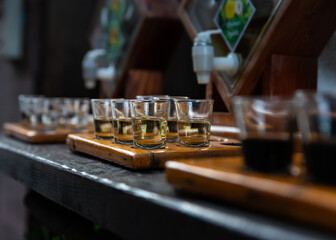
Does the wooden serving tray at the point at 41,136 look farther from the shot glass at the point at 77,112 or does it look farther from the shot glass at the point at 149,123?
the shot glass at the point at 149,123

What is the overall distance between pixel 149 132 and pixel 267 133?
1.32 feet

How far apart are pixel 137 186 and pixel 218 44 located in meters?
0.81

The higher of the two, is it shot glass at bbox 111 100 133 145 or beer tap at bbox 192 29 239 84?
beer tap at bbox 192 29 239 84

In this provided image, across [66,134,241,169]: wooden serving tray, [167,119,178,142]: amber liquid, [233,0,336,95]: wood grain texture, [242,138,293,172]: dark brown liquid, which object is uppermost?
[233,0,336,95]: wood grain texture

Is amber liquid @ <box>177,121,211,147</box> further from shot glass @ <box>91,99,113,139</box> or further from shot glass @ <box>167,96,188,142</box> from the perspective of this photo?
shot glass @ <box>91,99,113,139</box>

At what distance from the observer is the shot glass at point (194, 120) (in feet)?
3.28

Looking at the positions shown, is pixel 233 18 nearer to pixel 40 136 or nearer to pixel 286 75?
pixel 286 75

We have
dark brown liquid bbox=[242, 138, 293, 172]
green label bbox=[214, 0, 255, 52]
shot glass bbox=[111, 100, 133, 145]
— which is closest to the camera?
dark brown liquid bbox=[242, 138, 293, 172]

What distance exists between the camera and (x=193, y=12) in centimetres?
154

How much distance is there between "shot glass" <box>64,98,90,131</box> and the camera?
1633 millimetres

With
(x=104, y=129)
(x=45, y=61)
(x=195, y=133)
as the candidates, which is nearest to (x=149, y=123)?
(x=195, y=133)

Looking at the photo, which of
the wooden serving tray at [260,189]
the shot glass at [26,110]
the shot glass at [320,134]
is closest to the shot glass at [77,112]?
the shot glass at [26,110]

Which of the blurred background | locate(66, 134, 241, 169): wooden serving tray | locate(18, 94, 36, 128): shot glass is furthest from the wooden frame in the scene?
locate(18, 94, 36, 128): shot glass

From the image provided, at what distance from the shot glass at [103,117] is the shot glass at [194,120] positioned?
0.25 m
